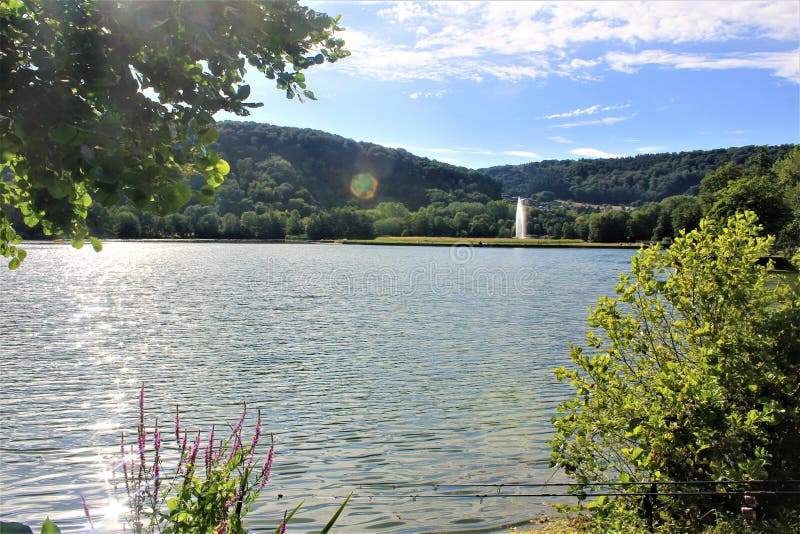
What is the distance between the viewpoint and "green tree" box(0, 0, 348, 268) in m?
3.72

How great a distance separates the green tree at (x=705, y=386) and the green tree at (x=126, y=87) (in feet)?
17.8

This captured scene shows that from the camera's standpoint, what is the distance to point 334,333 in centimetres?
2870

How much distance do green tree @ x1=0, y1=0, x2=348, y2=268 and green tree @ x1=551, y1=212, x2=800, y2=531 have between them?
544cm

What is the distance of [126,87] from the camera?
4.07m

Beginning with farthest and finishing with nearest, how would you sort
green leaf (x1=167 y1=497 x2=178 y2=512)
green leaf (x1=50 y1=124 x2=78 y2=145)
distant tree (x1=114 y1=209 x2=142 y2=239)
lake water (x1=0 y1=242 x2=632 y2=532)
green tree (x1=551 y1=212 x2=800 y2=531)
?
distant tree (x1=114 y1=209 x2=142 y2=239) → lake water (x1=0 y1=242 x2=632 y2=532) → green tree (x1=551 y1=212 x2=800 y2=531) → green leaf (x1=167 y1=497 x2=178 y2=512) → green leaf (x1=50 y1=124 x2=78 y2=145)

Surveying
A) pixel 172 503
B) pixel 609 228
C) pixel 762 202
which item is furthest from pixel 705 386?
pixel 609 228

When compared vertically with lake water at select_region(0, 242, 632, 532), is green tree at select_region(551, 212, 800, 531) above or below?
above

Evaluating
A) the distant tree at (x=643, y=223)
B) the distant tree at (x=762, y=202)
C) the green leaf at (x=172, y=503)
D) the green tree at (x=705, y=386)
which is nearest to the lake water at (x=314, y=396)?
the green tree at (x=705, y=386)

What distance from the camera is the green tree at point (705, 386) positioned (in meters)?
6.99

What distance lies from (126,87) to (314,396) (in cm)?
1399

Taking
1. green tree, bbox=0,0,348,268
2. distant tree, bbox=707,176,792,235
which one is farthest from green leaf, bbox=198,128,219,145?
distant tree, bbox=707,176,792,235

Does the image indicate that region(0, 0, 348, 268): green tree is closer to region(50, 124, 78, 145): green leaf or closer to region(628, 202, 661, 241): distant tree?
region(50, 124, 78, 145): green leaf

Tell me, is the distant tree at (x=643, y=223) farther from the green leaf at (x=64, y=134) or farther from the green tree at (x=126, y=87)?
the green leaf at (x=64, y=134)

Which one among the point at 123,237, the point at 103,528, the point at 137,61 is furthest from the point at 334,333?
the point at 123,237
